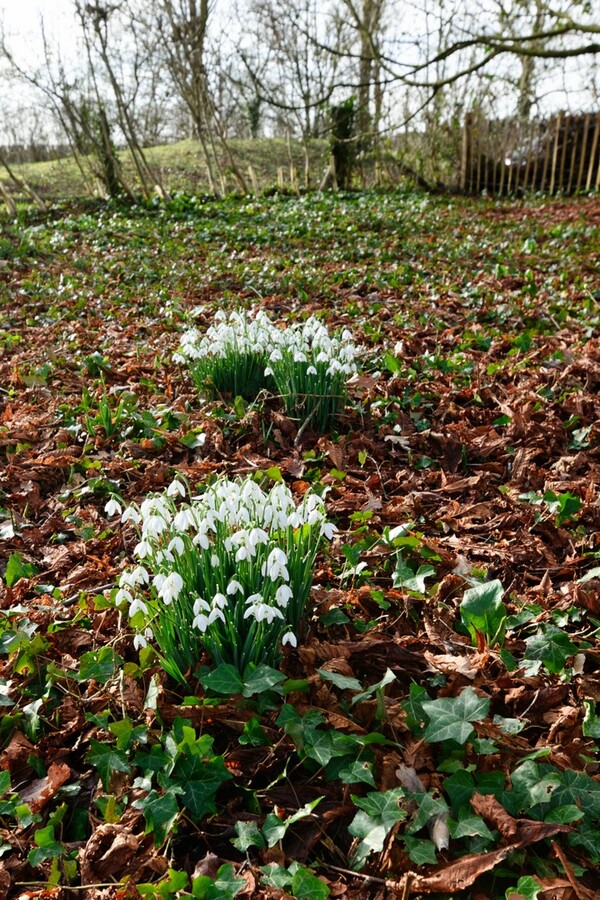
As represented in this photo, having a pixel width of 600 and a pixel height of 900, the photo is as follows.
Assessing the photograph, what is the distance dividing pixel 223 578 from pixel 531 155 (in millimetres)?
14084

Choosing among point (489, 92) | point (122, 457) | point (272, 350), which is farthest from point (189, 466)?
point (489, 92)

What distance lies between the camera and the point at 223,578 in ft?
5.82

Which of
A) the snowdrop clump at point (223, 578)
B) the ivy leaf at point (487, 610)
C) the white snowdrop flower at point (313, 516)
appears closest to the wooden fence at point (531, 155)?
the ivy leaf at point (487, 610)

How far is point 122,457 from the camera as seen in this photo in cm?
330

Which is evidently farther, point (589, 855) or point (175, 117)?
point (175, 117)

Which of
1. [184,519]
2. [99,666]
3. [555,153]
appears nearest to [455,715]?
[184,519]

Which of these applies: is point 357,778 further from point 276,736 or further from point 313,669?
point 313,669

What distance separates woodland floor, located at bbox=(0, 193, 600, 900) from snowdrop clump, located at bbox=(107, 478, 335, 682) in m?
0.13

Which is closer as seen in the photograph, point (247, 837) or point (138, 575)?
point (247, 837)

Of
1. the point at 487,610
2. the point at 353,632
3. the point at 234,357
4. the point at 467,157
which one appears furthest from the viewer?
the point at 467,157

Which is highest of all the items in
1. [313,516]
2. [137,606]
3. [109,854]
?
[313,516]

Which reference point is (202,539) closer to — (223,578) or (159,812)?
(223,578)

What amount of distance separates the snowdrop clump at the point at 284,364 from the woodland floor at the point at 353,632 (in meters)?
0.15

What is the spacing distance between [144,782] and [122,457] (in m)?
1.97
